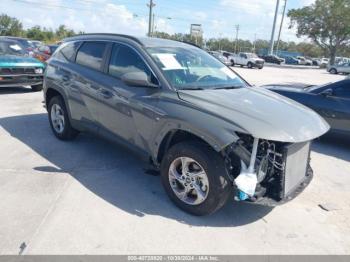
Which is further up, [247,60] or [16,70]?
[16,70]

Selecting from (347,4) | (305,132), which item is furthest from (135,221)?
(347,4)

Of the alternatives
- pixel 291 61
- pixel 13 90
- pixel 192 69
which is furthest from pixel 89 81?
pixel 291 61

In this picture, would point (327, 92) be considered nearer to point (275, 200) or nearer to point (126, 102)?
point (275, 200)

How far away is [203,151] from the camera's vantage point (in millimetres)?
3361

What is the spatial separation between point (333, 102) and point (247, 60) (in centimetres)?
3122

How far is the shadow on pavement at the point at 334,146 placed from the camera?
6.15 meters

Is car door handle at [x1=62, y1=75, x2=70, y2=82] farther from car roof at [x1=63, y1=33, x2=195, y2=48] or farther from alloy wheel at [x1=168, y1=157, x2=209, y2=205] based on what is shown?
alloy wheel at [x1=168, y1=157, x2=209, y2=205]

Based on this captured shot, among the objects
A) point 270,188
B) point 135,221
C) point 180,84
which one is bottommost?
point 135,221

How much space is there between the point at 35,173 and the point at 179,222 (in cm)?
217

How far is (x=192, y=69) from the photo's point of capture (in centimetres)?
429

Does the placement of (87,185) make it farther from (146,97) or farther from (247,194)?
(247,194)

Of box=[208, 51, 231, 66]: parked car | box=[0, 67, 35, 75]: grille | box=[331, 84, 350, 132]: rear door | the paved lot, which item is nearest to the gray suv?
the paved lot

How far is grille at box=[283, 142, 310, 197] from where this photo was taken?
3.38 meters

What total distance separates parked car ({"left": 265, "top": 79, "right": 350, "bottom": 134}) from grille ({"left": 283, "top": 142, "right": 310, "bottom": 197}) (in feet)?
9.22
